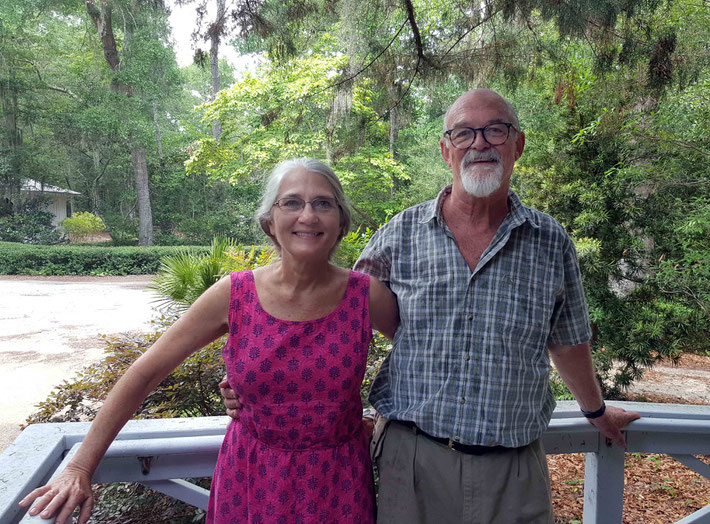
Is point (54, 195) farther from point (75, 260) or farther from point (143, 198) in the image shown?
point (75, 260)

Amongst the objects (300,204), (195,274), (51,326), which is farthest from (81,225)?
(300,204)

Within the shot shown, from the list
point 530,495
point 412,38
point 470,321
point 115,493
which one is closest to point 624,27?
point 412,38

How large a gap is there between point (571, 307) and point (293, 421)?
76cm

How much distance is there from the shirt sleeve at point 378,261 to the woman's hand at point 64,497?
2.71ft

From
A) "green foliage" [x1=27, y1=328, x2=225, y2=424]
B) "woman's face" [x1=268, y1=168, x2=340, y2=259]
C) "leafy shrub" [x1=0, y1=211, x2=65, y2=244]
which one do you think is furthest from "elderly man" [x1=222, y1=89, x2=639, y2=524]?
"leafy shrub" [x1=0, y1=211, x2=65, y2=244]

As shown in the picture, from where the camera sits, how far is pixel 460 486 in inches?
47.7

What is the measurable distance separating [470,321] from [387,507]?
49 centimetres

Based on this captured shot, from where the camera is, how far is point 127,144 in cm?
1803

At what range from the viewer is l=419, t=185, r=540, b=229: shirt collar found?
1.30 meters

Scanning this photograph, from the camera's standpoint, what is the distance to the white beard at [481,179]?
1296 mm

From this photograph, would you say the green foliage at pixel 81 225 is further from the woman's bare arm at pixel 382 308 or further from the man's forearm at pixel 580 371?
the man's forearm at pixel 580 371

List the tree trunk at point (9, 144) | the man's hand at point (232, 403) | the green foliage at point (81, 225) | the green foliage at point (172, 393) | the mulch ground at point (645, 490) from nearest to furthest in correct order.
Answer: the man's hand at point (232, 403)
the green foliage at point (172, 393)
the mulch ground at point (645, 490)
the tree trunk at point (9, 144)
the green foliage at point (81, 225)

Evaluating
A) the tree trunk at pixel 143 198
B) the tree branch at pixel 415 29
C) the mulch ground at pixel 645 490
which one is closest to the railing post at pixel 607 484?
the mulch ground at pixel 645 490

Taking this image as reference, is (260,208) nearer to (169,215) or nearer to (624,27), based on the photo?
(624,27)
